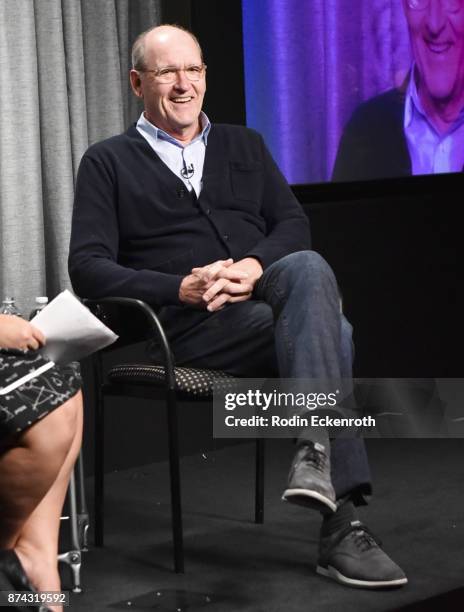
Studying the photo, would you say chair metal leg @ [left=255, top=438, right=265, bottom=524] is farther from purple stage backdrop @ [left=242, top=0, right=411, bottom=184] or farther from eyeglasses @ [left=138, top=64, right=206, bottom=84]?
purple stage backdrop @ [left=242, top=0, right=411, bottom=184]

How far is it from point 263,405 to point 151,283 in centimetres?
40

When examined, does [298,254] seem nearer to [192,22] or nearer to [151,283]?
[151,283]

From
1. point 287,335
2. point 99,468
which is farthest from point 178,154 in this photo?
point 99,468

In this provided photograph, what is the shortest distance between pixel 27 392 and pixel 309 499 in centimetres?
64

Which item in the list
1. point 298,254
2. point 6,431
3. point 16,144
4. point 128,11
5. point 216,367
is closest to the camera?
point 6,431

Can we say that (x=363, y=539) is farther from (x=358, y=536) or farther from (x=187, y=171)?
(x=187, y=171)

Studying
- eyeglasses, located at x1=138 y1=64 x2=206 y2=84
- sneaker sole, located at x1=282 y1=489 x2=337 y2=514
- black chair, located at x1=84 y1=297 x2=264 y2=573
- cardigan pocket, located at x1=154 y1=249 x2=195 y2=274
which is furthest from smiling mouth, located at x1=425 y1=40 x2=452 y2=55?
sneaker sole, located at x1=282 y1=489 x2=337 y2=514

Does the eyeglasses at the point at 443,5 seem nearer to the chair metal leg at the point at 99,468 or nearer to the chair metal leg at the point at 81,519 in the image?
the chair metal leg at the point at 99,468

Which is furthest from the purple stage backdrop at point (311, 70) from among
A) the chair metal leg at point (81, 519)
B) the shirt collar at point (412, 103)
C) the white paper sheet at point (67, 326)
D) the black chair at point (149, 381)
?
the white paper sheet at point (67, 326)

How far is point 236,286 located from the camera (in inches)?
108

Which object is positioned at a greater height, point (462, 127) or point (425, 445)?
point (462, 127)

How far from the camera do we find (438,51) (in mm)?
4090

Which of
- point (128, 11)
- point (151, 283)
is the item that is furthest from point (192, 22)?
point (151, 283)

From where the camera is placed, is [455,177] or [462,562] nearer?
[462,562]
